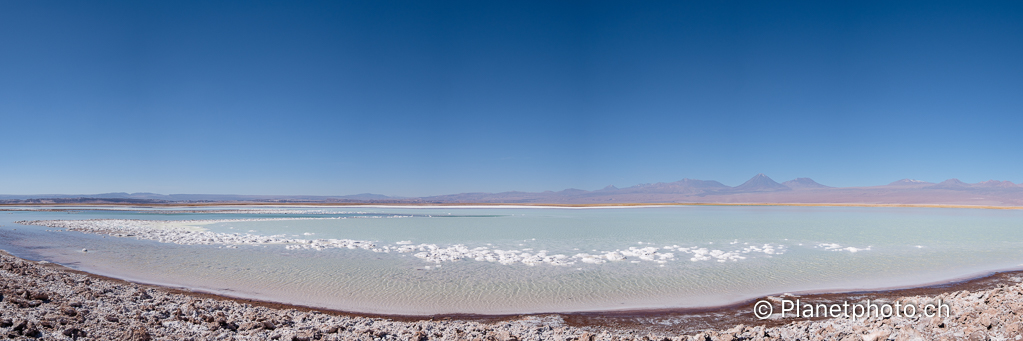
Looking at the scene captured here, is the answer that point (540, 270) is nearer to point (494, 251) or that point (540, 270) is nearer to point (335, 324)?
point (494, 251)

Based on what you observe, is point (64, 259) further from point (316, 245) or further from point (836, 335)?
point (836, 335)

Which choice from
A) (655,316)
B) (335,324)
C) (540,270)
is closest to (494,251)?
(540,270)

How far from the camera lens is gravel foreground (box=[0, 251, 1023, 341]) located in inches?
198

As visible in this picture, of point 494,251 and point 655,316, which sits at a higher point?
point 494,251

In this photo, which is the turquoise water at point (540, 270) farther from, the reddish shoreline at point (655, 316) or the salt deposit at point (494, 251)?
the reddish shoreline at point (655, 316)

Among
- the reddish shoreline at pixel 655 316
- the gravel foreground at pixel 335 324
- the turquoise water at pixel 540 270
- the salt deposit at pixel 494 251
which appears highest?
the gravel foreground at pixel 335 324

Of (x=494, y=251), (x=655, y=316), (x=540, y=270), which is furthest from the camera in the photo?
(x=494, y=251)

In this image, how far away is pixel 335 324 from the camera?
20.1ft

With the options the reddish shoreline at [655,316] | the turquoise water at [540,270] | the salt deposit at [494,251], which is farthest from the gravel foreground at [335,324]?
the salt deposit at [494,251]

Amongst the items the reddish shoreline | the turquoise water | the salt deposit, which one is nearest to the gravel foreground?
the reddish shoreline

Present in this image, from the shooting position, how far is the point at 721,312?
724cm

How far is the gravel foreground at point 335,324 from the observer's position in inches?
198

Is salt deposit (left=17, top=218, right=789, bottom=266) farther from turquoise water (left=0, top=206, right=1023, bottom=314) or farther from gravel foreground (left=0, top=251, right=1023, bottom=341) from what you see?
Answer: gravel foreground (left=0, top=251, right=1023, bottom=341)

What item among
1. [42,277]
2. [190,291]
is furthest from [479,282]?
[42,277]
